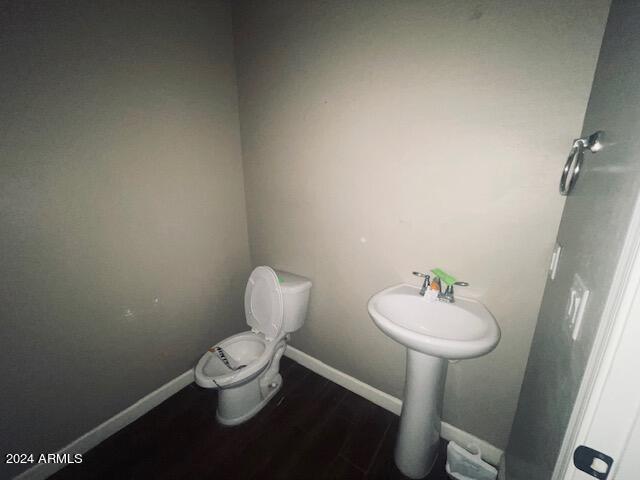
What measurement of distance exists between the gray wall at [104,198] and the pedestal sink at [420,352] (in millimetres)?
1221

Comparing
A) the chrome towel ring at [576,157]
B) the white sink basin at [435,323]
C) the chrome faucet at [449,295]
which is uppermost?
the chrome towel ring at [576,157]

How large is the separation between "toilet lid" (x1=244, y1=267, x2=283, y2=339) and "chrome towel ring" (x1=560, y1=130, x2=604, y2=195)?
1333 millimetres

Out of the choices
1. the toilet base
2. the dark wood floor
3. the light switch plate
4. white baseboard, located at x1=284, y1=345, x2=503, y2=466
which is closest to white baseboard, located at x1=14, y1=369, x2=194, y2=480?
the dark wood floor

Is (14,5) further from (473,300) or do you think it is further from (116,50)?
(473,300)

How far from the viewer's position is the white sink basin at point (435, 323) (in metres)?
0.90

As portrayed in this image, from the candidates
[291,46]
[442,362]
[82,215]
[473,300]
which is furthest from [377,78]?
[82,215]

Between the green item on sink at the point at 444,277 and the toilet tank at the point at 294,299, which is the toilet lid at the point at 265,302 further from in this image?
the green item on sink at the point at 444,277

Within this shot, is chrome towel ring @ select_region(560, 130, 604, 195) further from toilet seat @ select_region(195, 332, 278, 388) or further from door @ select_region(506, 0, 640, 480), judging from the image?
toilet seat @ select_region(195, 332, 278, 388)

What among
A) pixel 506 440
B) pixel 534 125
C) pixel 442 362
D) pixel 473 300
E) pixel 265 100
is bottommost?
pixel 506 440

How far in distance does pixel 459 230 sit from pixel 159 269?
5.20ft

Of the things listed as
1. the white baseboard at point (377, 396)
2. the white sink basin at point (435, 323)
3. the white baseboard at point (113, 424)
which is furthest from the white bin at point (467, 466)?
the white baseboard at point (113, 424)

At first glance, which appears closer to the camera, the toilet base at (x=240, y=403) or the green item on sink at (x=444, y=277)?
the green item on sink at (x=444, y=277)

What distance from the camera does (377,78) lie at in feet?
4.00

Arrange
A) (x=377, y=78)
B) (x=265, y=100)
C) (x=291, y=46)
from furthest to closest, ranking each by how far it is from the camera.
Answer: (x=265, y=100)
(x=291, y=46)
(x=377, y=78)
